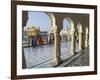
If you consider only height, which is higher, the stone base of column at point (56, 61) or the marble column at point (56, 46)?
the marble column at point (56, 46)

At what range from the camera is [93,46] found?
2141 mm

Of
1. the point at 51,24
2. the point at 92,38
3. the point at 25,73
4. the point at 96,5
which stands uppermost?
the point at 96,5

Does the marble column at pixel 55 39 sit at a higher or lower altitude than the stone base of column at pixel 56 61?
→ higher

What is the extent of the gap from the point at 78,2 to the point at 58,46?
1.60 feet

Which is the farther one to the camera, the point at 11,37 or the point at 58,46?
the point at 58,46

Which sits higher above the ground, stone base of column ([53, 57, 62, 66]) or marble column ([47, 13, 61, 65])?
marble column ([47, 13, 61, 65])

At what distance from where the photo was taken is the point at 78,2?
6.90ft

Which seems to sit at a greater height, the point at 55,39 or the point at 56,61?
the point at 55,39

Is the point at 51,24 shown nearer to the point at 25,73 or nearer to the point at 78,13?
the point at 78,13

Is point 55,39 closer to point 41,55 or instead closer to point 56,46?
point 56,46

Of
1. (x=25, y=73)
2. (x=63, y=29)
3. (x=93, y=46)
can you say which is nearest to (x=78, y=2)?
(x=63, y=29)

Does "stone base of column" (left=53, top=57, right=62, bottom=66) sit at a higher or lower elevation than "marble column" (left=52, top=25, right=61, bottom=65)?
lower

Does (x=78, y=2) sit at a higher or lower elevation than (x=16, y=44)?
higher

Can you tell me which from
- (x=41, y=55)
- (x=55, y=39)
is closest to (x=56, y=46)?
(x=55, y=39)
